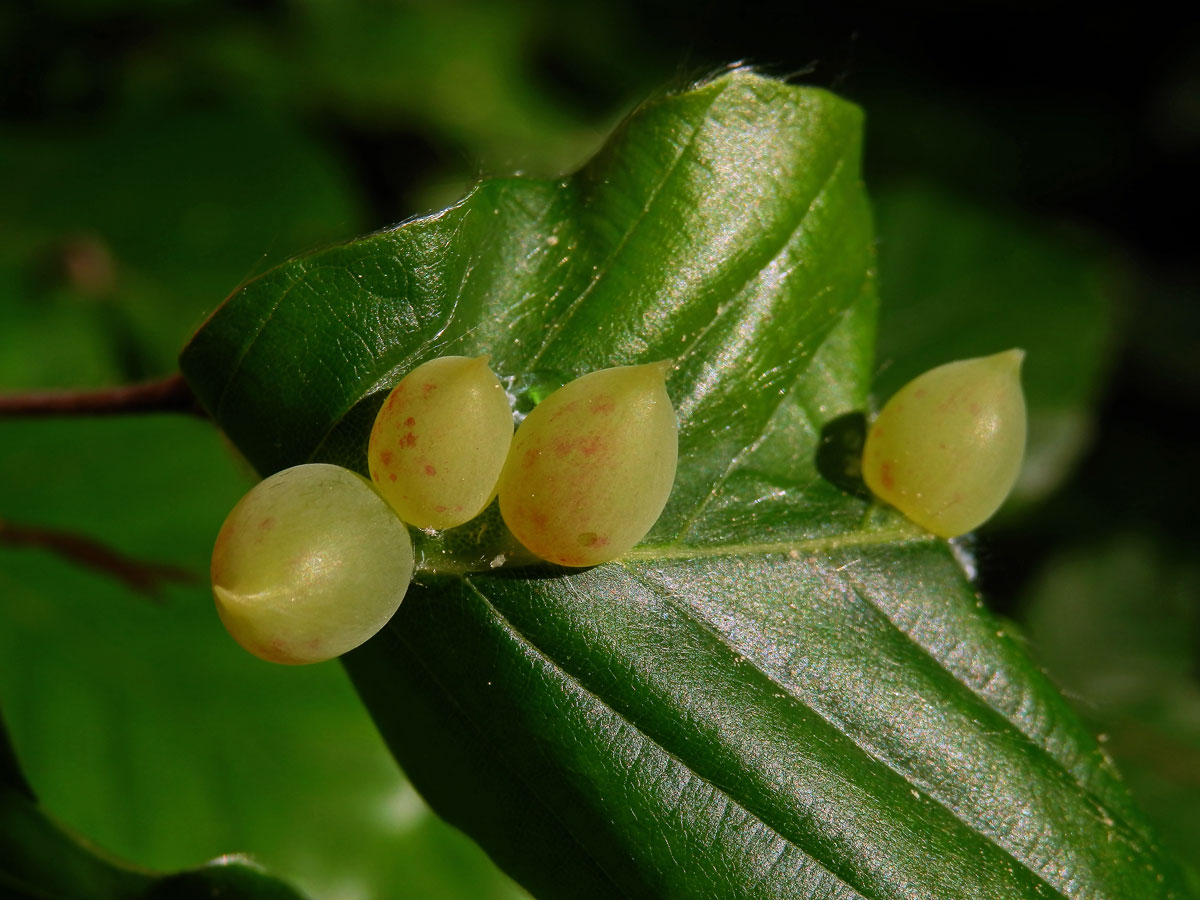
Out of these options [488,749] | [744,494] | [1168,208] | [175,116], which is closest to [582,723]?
[488,749]

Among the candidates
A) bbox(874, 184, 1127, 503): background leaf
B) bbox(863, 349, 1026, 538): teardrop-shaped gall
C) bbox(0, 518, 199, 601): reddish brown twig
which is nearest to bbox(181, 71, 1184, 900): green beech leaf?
bbox(863, 349, 1026, 538): teardrop-shaped gall

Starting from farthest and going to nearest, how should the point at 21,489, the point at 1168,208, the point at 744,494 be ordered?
the point at 1168,208 → the point at 21,489 → the point at 744,494

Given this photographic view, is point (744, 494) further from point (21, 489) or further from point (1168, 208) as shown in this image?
point (1168, 208)

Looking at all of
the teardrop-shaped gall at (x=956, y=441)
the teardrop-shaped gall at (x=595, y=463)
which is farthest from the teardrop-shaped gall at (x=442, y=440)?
the teardrop-shaped gall at (x=956, y=441)

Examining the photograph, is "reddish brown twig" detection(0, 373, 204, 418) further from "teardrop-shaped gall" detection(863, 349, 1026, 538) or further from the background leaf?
the background leaf

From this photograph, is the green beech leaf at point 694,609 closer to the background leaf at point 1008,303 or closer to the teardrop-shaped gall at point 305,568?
the teardrop-shaped gall at point 305,568

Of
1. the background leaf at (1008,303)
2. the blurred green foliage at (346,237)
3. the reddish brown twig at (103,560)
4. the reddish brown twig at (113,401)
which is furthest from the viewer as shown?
the background leaf at (1008,303)
